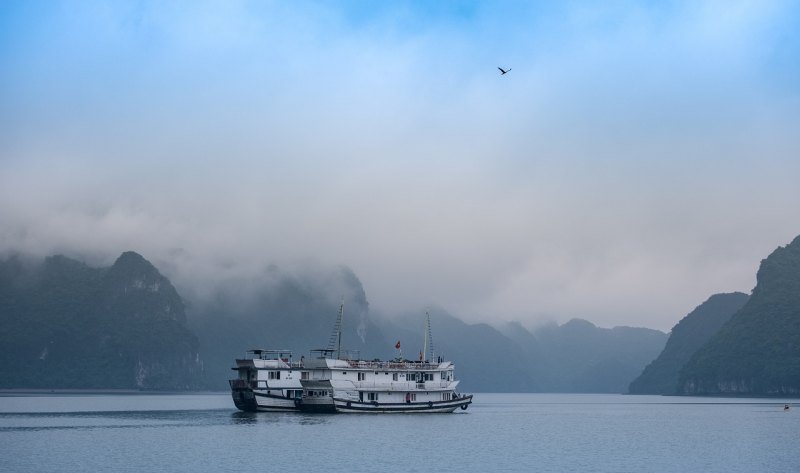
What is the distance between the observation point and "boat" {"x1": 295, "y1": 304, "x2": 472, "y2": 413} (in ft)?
399

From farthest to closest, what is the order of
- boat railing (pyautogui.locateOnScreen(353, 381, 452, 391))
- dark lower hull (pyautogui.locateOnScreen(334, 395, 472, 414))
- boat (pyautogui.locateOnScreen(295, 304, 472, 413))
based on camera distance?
boat railing (pyautogui.locateOnScreen(353, 381, 452, 391)) < dark lower hull (pyautogui.locateOnScreen(334, 395, 472, 414)) < boat (pyautogui.locateOnScreen(295, 304, 472, 413))

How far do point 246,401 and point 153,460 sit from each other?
49.8 metres

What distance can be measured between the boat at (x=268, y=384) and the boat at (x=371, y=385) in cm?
148

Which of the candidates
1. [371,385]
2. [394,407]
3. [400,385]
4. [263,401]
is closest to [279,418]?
[263,401]

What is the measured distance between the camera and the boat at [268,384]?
122m

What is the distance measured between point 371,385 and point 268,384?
13878mm

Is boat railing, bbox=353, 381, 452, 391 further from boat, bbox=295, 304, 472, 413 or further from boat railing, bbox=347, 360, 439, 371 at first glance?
boat railing, bbox=347, 360, 439, 371

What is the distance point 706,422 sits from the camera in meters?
133

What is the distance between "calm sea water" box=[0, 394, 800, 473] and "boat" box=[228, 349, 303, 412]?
209 centimetres

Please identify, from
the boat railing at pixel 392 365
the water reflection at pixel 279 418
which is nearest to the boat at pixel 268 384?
the water reflection at pixel 279 418

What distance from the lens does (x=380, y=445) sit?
8631 centimetres

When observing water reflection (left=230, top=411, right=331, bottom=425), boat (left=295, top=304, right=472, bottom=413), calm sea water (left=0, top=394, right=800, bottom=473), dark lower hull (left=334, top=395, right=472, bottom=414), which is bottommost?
calm sea water (left=0, top=394, right=800, bottom=473)

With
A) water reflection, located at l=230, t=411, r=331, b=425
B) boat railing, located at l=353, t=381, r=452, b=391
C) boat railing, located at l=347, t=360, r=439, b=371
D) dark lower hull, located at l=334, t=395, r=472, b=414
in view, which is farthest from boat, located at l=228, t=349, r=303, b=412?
boat railing, located at l=353, t=381, r=452, b=391

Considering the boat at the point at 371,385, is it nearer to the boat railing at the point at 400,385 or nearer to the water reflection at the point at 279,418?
→ the boat railing at the point at 400,385
